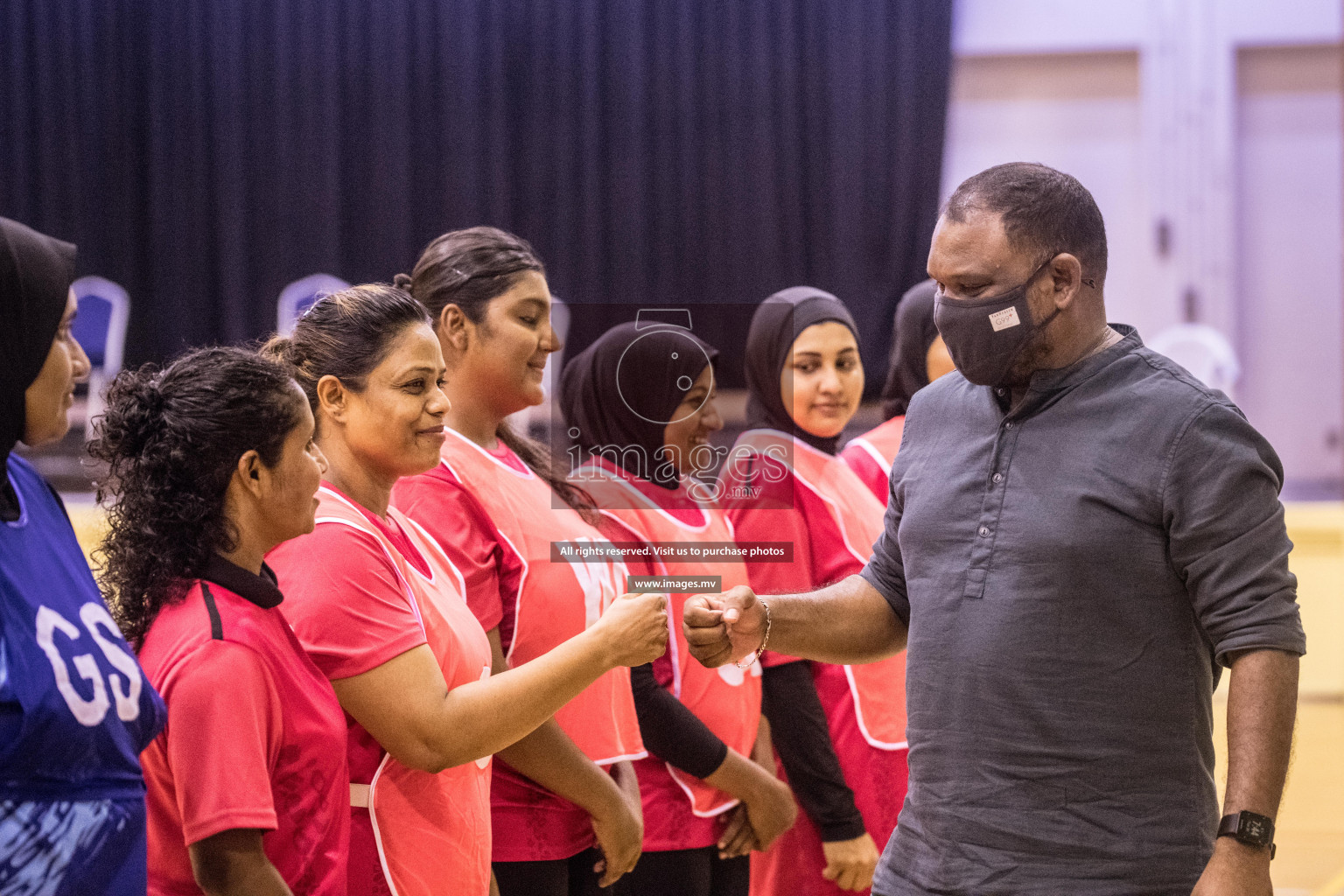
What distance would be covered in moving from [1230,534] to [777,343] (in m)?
0.99

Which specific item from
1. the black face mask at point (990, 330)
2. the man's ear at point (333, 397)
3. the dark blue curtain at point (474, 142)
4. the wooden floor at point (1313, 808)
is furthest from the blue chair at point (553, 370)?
the dark blue curtain at point (474, 142)

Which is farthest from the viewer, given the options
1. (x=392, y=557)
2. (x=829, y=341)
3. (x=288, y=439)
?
(x=829, y=341)

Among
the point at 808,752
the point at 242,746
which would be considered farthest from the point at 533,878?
the point at 242,746

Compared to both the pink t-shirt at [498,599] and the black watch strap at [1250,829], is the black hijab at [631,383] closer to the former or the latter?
the pink t-shirt at [498,599]

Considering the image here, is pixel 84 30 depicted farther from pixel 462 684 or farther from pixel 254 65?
pixel 462 684

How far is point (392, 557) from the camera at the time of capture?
1.43 meters

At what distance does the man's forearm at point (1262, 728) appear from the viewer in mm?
1168

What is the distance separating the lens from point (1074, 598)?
1263 millimetres

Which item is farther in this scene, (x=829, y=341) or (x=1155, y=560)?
(x=829, y=341)

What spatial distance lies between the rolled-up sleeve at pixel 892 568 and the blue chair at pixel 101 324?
469 centimetres

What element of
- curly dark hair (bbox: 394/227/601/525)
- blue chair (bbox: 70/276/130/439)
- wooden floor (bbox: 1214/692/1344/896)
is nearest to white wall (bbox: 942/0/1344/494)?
wooden floor (bbox: 1214/692/1344/896)

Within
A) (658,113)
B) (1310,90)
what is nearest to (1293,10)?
(1310,90)

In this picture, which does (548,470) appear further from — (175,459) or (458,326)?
(175,459)

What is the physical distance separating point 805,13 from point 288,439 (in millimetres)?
4746
